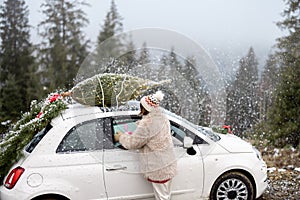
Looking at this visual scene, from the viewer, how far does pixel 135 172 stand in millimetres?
4539

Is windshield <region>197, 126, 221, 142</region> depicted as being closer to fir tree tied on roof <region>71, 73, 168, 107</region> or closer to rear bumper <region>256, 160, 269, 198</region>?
rear bumper <region>256, 160, 269, 198</region>

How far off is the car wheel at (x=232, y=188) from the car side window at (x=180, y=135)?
0.57 m

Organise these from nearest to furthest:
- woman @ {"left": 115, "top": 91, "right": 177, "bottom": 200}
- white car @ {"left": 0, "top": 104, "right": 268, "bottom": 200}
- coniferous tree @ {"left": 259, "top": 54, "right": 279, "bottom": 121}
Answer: white car @ {"left": 0, "top": 104, "right": 268, "bottom": 200}, woman @ {"left": 115, "top": 91, "right": 177, "bottom": 200}, coniferous tree @ {"left": 259, "top": 54, "right": 279, "bottom": 121}

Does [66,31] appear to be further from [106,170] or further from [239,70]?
[106,170]

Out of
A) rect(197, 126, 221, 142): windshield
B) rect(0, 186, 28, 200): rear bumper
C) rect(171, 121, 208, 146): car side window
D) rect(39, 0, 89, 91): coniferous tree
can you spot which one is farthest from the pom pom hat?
rect(39, 0, 89, 91): coniferous tree

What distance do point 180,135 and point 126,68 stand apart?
86.7 inches

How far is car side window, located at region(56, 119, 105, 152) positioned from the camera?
14.5ft

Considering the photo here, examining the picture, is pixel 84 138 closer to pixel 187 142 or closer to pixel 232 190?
pixel 187 142

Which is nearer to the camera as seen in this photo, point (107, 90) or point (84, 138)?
point (84, 138)

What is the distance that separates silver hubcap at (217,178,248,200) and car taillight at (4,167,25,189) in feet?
8.12

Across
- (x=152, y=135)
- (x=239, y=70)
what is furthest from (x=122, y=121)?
(x=239, y=70)

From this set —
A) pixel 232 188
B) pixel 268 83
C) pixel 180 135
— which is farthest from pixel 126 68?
pixel 268 83

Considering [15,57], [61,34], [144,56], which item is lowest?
[144,56]

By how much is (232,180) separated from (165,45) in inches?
81.6
